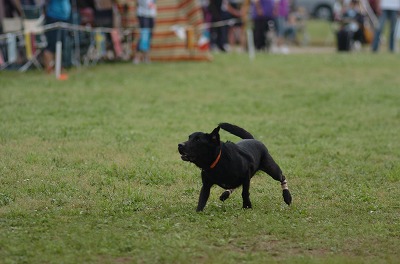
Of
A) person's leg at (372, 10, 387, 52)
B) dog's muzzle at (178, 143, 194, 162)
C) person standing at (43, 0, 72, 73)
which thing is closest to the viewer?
dog's muzzle at (178, 143, 194, 162)

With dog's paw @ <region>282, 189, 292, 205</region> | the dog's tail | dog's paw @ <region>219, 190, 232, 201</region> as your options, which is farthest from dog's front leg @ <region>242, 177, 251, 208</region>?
the dog's tail

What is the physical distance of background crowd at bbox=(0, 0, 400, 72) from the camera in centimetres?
1928

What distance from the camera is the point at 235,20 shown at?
28047 millimetres

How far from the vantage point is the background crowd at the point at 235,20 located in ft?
63.3

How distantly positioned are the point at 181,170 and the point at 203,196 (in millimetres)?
2301

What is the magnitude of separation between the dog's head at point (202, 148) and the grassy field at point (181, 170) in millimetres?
596

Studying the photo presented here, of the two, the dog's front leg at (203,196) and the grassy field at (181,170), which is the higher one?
the dog's front leg at (203,196)

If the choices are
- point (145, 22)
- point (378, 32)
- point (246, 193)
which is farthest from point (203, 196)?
point (378, 32)

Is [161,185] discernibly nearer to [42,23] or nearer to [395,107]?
[395,107]

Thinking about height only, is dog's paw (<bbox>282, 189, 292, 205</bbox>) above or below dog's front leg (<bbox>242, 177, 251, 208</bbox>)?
below

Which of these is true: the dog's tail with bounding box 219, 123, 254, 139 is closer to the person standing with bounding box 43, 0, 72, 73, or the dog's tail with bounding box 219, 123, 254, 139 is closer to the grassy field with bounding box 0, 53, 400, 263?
the grassy field with bounding box 0, 53, 400, 263

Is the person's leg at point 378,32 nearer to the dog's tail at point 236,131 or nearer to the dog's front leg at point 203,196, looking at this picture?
the dog's tail at point 236,131

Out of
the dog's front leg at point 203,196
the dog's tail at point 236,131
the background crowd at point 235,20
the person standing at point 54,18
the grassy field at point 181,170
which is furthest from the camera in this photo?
the background crowd at point 235,20

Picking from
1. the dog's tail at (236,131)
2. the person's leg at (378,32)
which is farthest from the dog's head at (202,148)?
the person's leg at (378,32)
